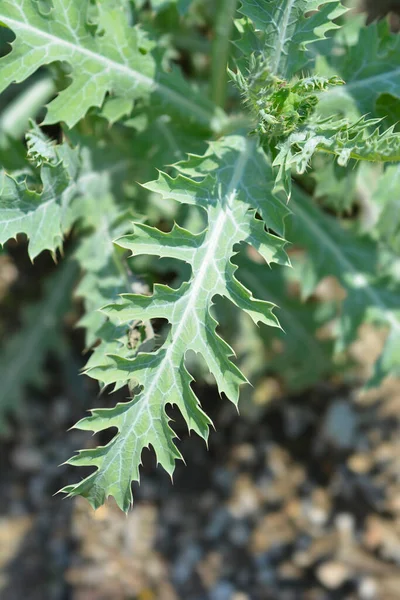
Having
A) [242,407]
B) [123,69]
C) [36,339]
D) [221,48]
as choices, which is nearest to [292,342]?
[242,407]

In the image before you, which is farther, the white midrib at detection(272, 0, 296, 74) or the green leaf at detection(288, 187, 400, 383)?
the green leaf at detection(288, 187, 400, 383)

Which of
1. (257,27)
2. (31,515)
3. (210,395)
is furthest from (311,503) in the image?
(257,27)

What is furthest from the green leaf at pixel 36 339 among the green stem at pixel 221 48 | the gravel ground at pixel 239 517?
the green stem at pixel 221 48

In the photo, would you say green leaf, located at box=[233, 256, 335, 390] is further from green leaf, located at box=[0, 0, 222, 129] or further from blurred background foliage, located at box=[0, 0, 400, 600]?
green leaf, located at box=[0, 0, 222, 129]

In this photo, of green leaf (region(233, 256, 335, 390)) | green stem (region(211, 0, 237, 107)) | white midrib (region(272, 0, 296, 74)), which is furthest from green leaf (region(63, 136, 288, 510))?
green leaf (region(233, 256, 335, 390))

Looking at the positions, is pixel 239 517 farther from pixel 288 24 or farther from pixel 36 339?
pixel 288 24

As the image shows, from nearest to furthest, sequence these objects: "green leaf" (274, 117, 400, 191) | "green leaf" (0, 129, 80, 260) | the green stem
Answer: "green leaf" (274, 117, 400, 191)
"green leaf" (0, 129, 80, 260)
the green stem
